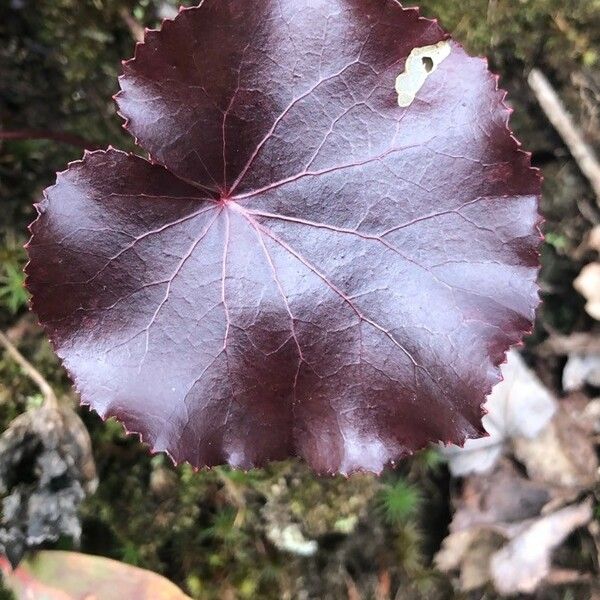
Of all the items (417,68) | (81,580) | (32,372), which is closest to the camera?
(417,68)

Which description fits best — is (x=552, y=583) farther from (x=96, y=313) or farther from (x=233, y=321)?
(x=96, y=313)

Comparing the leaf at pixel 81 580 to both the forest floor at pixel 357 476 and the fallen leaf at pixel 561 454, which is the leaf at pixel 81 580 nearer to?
the forest floor at pixel 357 476

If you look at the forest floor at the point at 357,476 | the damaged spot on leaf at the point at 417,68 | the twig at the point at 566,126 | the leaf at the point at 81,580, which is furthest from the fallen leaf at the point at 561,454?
the damaged spot on leaf at the point at 417,68

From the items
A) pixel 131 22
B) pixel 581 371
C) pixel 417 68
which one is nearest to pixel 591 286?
pixel 581 371

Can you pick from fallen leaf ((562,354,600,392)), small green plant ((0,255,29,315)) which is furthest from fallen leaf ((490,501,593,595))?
small green plant ((0,255,29,315))

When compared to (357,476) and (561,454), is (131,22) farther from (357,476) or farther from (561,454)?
(561,454)

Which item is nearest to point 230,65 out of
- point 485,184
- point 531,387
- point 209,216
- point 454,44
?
point 209,216

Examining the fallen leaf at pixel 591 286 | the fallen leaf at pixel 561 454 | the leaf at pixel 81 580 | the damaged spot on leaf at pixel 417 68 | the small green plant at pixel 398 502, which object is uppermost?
the damaged spot on leaf at pixel 417 68
